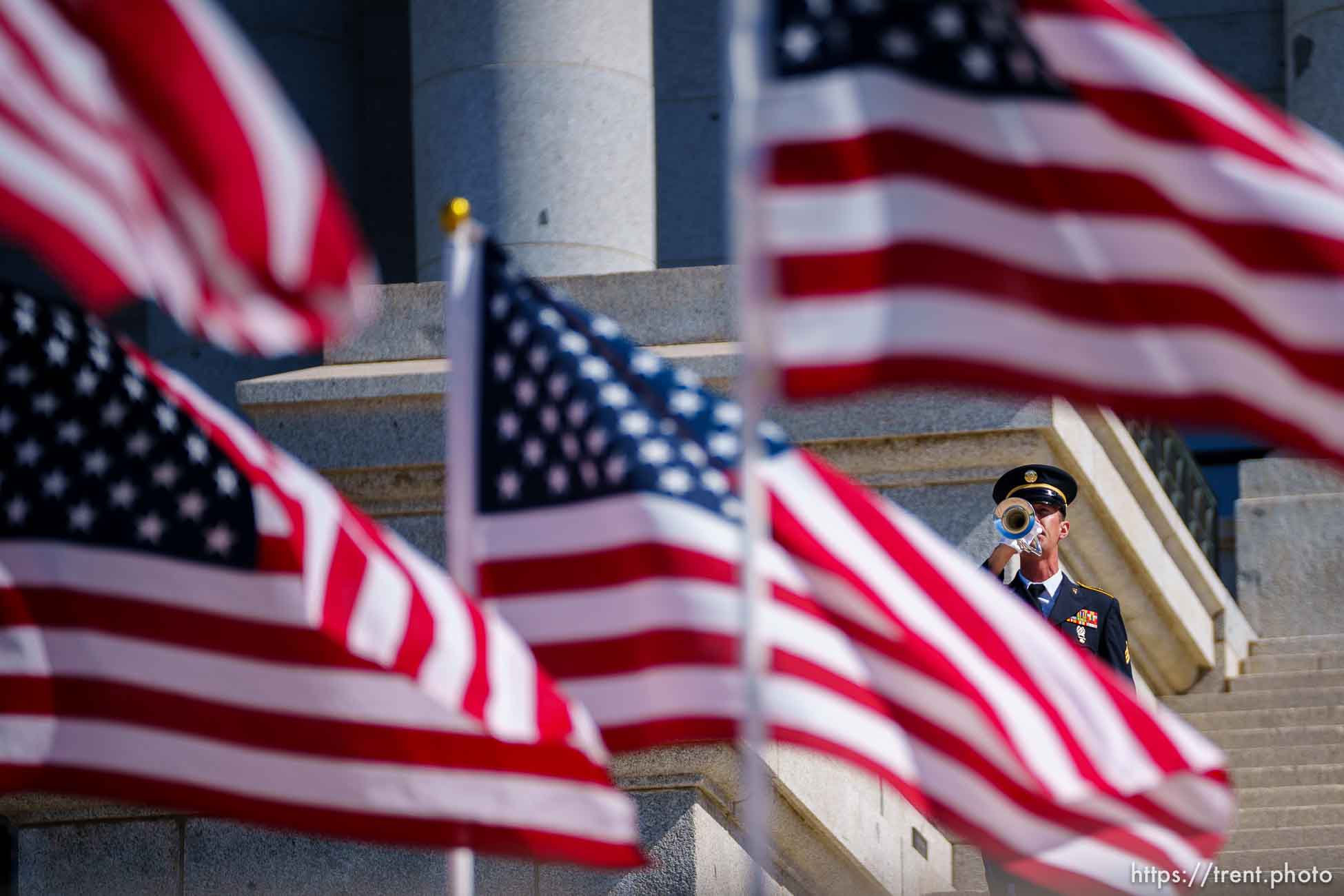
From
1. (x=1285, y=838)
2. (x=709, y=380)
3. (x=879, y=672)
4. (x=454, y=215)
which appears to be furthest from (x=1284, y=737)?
(x=454, y=215)

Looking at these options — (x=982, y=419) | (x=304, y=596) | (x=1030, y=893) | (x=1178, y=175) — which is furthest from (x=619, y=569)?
(x=982, y=419)

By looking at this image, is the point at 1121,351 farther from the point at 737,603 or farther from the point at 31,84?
the point at 31,84

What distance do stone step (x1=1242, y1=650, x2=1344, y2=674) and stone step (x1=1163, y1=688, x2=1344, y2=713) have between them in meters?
0.42

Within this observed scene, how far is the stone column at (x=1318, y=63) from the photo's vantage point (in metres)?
17.9

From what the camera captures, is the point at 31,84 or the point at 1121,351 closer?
the point at 31,84

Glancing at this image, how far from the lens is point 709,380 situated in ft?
36.6

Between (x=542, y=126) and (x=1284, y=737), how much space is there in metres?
4.91

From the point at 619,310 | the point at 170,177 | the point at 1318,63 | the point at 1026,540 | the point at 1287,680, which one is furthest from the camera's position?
the point at 1318,63

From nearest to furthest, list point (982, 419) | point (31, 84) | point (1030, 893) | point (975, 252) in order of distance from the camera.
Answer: point (31, 84), point (975, 252), point (1030, 893), point (982, 419)

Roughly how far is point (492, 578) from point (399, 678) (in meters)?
0.35

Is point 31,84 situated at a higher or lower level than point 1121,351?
higher

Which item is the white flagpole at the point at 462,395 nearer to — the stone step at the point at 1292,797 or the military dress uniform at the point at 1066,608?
the military dress uniform at the point at 1066,608

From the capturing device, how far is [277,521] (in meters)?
6.45

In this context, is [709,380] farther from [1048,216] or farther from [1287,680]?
[1048,216]
